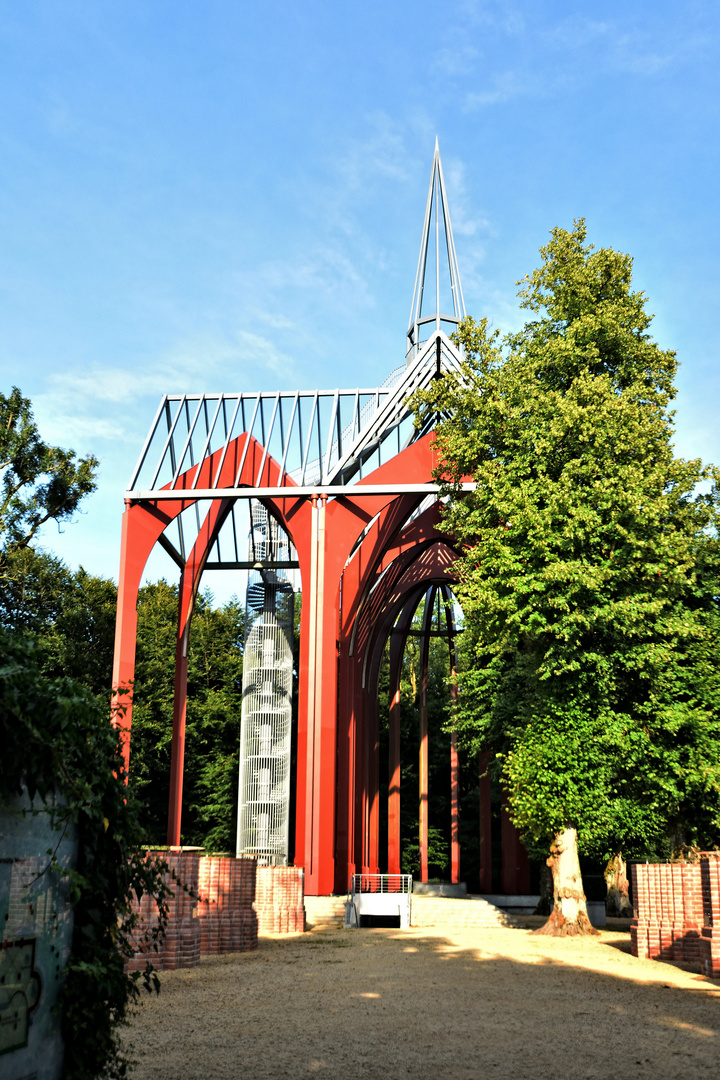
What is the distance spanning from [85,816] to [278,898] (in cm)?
1508

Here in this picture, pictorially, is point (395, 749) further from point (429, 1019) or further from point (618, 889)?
point (429, 1019)

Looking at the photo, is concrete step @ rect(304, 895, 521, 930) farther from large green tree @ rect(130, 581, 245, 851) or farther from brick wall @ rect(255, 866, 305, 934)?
large green tree @ rect(130, 581, 245, 851)

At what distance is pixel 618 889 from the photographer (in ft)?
90.6

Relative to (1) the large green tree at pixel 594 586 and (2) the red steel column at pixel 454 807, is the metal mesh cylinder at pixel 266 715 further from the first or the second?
(1) the large green tree at pixel 594 586

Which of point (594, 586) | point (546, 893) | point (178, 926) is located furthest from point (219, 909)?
point (546, 893)

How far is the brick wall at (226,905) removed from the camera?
14.9m

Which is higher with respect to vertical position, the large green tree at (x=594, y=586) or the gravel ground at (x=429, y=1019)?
the large green tree at (x=594, y=586)

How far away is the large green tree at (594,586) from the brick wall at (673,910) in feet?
9.00

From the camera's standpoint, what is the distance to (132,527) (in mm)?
25922

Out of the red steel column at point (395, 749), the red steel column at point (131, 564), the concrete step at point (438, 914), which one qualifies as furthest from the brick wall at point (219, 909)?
the red steel column at point (395, 749)

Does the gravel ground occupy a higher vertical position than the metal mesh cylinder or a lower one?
lower

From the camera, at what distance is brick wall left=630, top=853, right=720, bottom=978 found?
13.4 meters

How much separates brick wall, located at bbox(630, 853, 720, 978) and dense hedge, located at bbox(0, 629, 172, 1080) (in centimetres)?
1027

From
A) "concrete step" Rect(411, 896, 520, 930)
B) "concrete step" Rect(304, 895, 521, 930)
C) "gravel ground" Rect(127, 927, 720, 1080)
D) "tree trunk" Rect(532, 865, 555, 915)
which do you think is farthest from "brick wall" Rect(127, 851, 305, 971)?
"tree trunk" Rect(532, 865, 555, 915)
